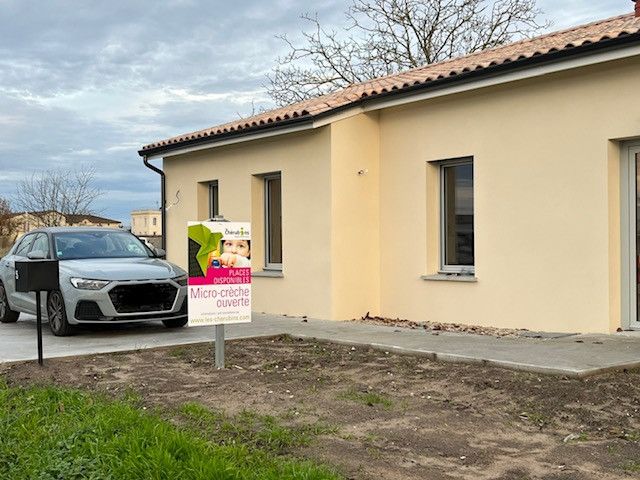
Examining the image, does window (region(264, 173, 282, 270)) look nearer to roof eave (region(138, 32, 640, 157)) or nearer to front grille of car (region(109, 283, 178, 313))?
roof eave (region(138, 32, 640, 157))

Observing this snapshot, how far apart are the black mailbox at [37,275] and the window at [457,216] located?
599cm

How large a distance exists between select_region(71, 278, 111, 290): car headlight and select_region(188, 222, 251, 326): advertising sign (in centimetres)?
284

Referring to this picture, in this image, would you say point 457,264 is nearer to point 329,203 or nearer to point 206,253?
point 329,203

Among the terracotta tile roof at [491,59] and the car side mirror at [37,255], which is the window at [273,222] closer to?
the terracotta tile roof at [491,59]

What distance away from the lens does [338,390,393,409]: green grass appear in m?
6.08

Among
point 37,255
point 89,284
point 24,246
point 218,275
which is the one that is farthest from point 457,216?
point 24,246

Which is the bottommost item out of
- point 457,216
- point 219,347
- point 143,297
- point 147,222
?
point 219,347

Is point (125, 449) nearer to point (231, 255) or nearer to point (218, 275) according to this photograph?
point (218, 275)

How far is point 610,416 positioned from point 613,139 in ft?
15.2

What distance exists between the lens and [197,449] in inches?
185

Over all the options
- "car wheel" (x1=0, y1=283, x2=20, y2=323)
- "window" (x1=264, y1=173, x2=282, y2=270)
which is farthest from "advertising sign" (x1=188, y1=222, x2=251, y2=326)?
"car wheel" (x1=0, y1=283, x2=20, y2=323)

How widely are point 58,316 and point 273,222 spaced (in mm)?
4660

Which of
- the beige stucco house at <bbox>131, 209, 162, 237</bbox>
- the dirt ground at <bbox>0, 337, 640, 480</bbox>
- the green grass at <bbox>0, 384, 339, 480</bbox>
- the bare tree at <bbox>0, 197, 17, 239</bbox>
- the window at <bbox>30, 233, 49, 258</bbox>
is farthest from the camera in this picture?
the beige stucco house at <bbox>131, 209, 162, 237</bbox>

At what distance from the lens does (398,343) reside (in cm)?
873
